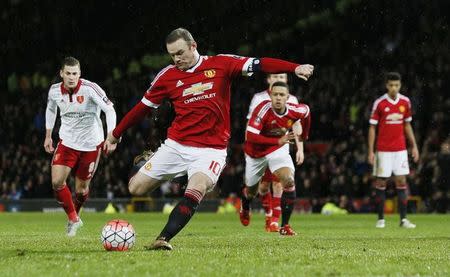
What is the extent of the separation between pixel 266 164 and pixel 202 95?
5.01 m

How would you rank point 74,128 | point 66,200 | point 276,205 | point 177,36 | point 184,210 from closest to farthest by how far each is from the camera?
1. point 184,210
2. point 177,36
3. point 66,200
4. point 74,128
5. point 276,205

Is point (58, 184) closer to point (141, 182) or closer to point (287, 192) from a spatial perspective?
point (287, 192)

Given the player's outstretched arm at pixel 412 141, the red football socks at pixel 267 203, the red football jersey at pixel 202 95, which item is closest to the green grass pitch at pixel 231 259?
the red football jersey at pixel 202 95

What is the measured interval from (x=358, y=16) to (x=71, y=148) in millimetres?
16457

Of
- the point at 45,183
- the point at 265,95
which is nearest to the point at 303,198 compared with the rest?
the point at 45,183

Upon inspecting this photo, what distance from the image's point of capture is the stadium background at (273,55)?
88.5ft

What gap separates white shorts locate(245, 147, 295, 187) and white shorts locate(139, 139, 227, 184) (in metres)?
4.33

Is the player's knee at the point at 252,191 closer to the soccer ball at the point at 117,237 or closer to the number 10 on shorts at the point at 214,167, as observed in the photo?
the number 10 on shorts at the point at 214,167

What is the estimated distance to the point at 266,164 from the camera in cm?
1423

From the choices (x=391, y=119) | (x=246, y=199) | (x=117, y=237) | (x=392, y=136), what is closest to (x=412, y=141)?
(x=392, y=136)

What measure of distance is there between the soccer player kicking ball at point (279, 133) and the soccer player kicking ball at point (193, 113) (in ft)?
12.9

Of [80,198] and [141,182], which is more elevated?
[141,182]

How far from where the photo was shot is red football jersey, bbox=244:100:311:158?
13.7 m

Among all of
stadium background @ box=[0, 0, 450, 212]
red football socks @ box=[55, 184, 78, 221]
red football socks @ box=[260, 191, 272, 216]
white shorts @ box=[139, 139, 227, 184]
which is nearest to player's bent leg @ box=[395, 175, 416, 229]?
red football socks @ box=[260, 191, 272, 216]
